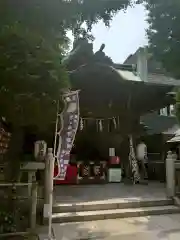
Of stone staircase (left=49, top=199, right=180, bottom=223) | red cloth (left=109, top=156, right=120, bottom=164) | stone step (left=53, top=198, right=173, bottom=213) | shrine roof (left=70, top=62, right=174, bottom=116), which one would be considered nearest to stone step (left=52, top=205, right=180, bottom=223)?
stone staircase (left=49, top=199, right=180, bottom=223)

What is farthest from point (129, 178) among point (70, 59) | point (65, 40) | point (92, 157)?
point (65, 40)

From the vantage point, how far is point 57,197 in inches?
330

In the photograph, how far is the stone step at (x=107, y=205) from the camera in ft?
23.4

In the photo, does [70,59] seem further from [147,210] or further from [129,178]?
[147,210]

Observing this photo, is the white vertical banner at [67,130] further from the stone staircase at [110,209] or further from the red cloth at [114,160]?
the red cloth at [114,160]

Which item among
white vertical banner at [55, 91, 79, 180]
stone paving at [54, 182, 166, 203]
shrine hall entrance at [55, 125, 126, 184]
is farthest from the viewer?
shrine hall entrance at [55, 125, 126, 184]

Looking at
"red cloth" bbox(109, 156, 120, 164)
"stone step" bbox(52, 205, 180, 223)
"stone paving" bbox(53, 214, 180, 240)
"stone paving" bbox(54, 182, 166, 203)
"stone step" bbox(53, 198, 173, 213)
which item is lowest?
"stone paving" bbox(53, 214, 180, 240)

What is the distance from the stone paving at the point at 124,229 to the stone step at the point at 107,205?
2.12ft

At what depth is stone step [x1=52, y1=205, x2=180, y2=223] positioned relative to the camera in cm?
667

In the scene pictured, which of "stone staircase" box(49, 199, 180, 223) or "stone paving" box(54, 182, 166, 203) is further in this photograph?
"stone paving" box(54, 182, 166, 203)

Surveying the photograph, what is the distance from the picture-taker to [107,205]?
743 centimetres

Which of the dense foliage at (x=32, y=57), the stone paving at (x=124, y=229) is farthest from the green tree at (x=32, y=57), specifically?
the stone paving at (x=124, y=229)

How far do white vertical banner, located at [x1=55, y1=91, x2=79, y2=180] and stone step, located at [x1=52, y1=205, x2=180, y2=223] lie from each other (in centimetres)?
115

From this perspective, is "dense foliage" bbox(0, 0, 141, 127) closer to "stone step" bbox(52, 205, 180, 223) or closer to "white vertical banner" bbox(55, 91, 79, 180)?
"white vertical banner" bbox(55, 91, 79, 180)
